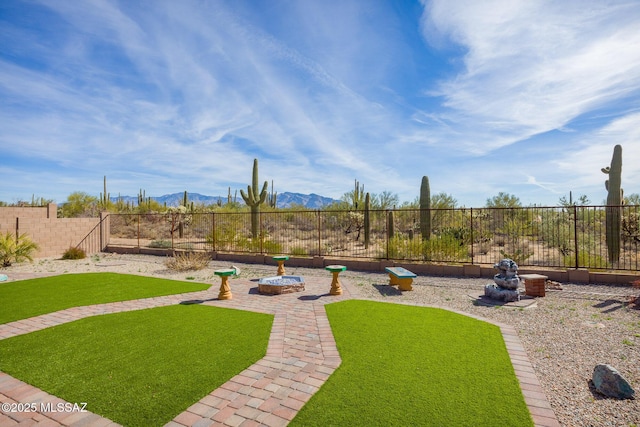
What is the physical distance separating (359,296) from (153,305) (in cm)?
423

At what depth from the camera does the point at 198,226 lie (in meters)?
25.6

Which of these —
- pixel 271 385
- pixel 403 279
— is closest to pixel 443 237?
pixel 403 279

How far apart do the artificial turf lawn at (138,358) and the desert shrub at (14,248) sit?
377 inches

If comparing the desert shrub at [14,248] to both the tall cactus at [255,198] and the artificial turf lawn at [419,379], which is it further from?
the artificial turf lawn at [419,379]

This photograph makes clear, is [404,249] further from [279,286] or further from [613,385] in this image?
[613,385]

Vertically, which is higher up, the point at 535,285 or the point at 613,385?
the point at 535,285

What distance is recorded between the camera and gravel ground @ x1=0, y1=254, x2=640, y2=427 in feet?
10.1

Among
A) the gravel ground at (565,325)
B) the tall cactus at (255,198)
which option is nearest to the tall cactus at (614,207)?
the gravel ground at (565,325)

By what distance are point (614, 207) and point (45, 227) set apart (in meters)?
21.8

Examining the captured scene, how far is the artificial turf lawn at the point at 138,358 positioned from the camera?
3020 millimetres

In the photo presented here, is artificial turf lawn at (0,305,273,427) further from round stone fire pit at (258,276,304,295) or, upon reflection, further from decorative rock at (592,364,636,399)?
decorative rock at (592,364,636,399)

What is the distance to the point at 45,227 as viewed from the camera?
561 inches

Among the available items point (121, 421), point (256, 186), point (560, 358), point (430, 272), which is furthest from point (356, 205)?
point (121, 421)

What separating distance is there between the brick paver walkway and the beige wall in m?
10.8
